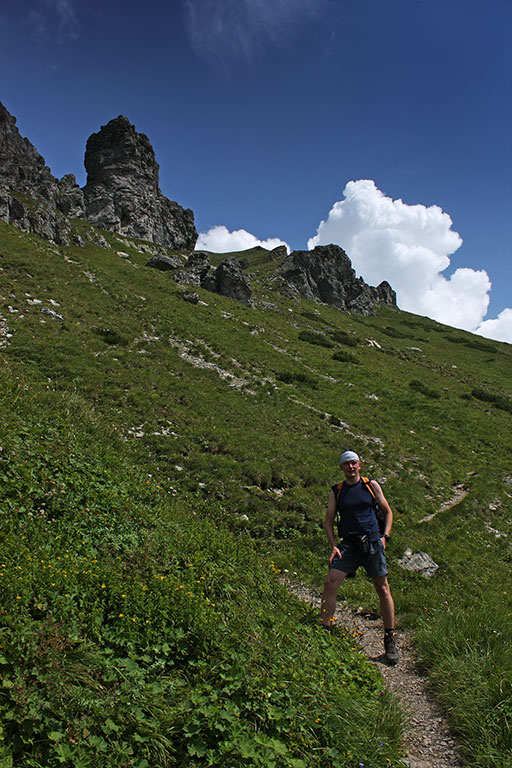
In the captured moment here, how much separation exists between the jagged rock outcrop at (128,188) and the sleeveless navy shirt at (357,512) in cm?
9532

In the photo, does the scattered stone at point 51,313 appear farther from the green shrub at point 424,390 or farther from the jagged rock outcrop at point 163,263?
the jagged rock outcrop at point 163,263

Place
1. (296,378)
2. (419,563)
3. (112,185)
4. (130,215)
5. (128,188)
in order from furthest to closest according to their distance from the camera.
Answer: (128,188) → (112,185) → (130,215) → (296,378) → (419,563)

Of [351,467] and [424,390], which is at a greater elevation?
[424,390]

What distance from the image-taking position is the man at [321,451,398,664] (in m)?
6.49

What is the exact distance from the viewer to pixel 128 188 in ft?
308

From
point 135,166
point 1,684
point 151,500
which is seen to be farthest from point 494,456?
point 135,166

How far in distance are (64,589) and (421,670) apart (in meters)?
6.02

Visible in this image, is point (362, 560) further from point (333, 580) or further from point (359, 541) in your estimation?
point (333, 580)

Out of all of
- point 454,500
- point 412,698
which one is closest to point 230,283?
point 454,500

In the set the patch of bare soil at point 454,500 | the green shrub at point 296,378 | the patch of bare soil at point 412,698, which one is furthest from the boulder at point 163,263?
the patch of bare soil at point 412,698

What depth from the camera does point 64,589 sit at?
16.7ft

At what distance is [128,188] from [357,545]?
10957 cm

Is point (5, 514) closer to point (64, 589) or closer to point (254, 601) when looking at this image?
point (64, 589)

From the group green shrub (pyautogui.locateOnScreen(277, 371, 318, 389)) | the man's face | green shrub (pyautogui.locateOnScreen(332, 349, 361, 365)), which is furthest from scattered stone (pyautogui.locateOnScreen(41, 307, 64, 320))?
green shrub (pyautogui.locateOnScreen(332, 349, 361, 365))
